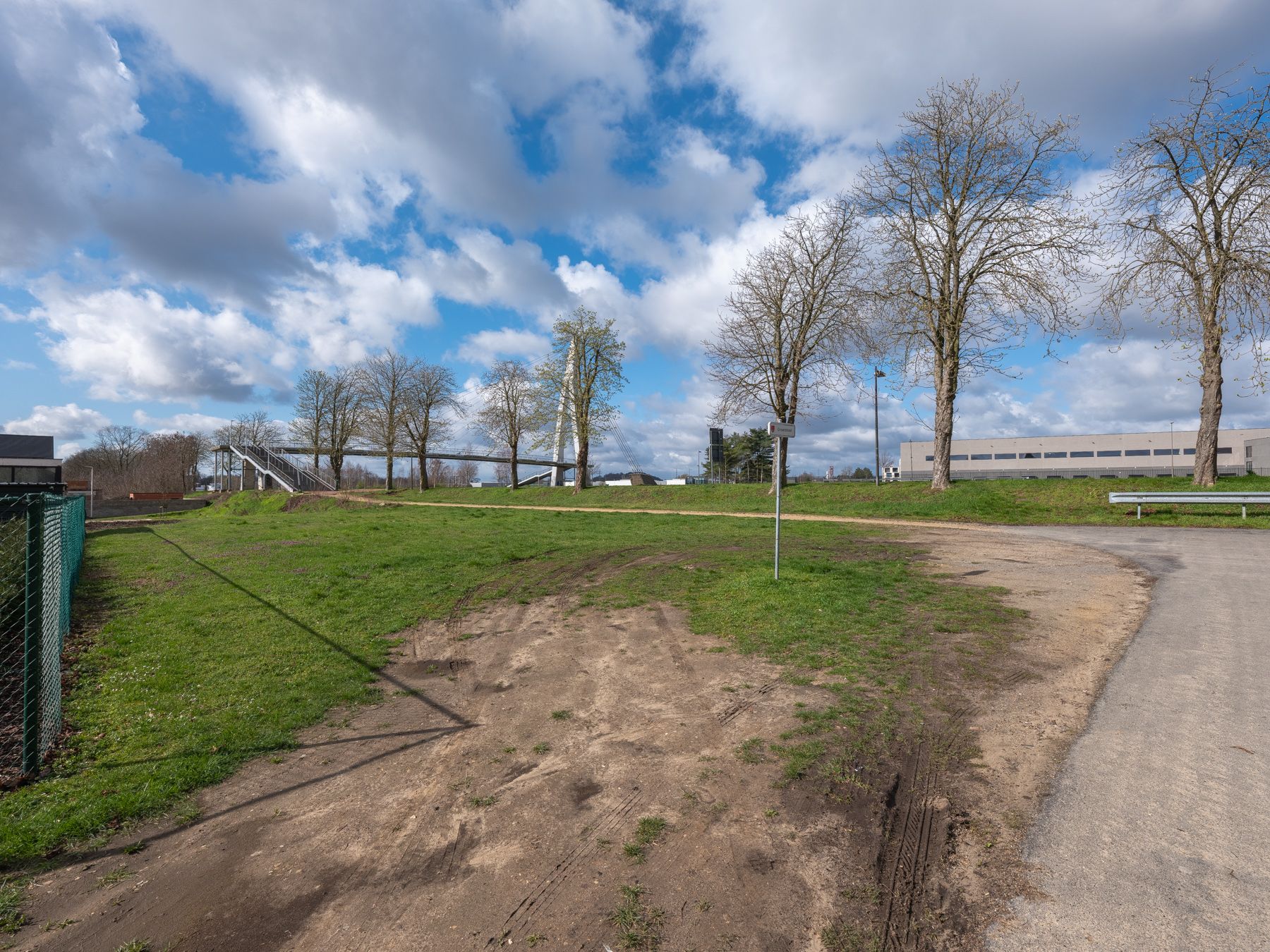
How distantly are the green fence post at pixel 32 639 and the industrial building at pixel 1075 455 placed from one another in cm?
8405

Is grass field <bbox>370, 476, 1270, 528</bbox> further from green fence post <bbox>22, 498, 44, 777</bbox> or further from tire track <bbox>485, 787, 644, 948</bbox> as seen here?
green fence post <bbox>22, 498, 44, 777</bbox>

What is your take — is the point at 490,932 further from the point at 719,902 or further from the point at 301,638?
the point at 301,638

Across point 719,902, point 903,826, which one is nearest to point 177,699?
point 719,902

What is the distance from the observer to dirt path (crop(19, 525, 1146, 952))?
2.87 m

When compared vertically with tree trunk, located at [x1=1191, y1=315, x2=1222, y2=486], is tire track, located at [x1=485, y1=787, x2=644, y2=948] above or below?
below

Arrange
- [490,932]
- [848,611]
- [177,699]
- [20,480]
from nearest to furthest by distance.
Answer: [490,932]
[177,699]
[848,611]
[20,480]

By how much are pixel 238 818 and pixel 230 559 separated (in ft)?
36.0

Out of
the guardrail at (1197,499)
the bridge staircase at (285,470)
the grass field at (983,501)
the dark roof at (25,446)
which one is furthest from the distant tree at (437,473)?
the guardrail at (1197,499)

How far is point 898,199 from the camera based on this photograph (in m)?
25.0

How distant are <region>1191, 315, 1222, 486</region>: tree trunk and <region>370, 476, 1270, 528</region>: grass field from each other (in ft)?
2.09

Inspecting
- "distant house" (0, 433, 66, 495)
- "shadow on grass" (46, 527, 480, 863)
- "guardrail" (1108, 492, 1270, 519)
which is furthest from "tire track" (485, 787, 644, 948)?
"distant house" (0, 433, 66, 495)

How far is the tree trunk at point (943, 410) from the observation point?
23906 mm

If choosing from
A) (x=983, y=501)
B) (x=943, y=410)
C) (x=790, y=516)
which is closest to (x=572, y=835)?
(x=790, y=516)

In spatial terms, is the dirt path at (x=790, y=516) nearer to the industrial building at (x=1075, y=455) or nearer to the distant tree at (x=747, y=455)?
the distant tree at (x=747, y=455)
